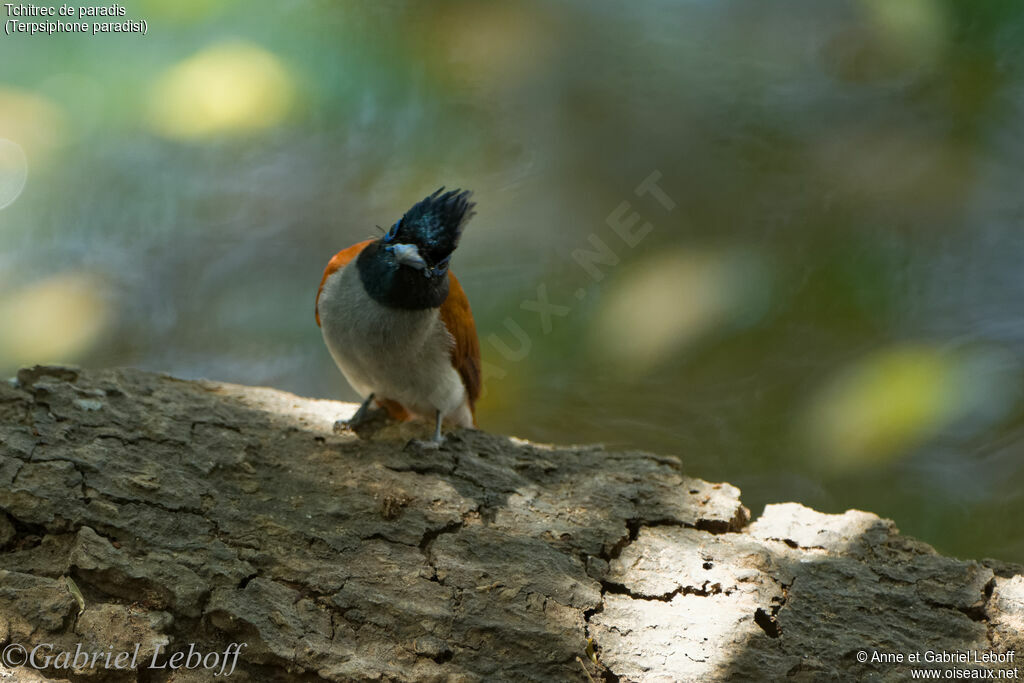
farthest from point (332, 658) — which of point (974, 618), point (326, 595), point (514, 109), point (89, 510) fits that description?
point (514, 109)

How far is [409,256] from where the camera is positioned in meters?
2.83

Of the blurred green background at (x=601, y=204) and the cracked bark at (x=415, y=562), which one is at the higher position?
the blurred green background at (x=601, y=204)

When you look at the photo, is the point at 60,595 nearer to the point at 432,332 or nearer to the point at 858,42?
the point at 432,332

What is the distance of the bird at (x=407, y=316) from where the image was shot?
2904mm

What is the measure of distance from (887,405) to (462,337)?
2.55 meters

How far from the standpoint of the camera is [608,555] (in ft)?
8.09

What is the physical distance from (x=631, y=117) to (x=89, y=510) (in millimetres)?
3563

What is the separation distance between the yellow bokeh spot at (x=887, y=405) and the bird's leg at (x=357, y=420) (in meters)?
2.58

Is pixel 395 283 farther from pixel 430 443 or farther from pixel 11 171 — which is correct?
pixel 11 171

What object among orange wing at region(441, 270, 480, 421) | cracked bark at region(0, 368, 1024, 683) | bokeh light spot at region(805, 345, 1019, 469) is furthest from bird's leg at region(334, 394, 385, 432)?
bokeh light spot at region(805, 345, 1019, 469)

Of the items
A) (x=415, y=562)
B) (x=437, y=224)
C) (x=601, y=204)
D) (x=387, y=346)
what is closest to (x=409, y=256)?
(x=437, y=224)


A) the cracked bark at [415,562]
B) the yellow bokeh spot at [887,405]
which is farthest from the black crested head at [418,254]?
the yellow bokeh spot at [887,405]

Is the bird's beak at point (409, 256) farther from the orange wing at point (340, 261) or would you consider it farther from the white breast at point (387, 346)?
the orange wing at point (340, 261)

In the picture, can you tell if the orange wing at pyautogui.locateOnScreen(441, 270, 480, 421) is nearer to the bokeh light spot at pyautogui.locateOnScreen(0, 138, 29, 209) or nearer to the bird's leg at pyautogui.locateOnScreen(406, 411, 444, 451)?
the bird's leg at pyautogui.locateOnScreen(406, 411, 444, 451)
